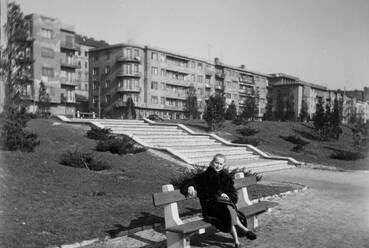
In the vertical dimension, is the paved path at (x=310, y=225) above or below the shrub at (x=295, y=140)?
below

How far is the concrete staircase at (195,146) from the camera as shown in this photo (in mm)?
16000

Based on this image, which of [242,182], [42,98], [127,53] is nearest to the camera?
[242,182]

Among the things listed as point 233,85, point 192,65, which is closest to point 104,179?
point 192,65

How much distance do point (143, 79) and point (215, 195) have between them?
72.3m

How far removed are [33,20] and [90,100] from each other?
22.4 m

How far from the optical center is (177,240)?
17.6 ft

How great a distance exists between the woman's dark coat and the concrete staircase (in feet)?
27.7

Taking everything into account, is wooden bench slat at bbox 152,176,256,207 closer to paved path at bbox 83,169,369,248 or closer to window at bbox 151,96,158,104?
paved path at bbox 83,169,369,248

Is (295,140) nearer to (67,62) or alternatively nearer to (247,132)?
(247,132)

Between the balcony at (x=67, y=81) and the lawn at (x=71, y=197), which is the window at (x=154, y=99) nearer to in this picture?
the balcony at (x=67, y=81)

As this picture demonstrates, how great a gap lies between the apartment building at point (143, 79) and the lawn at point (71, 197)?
58399 millimetres

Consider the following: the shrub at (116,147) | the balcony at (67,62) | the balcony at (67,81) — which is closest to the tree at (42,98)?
the balcony at (67,81)

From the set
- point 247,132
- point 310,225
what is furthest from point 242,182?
point 247,132

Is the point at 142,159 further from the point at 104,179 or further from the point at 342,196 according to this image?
the point at 342,196
